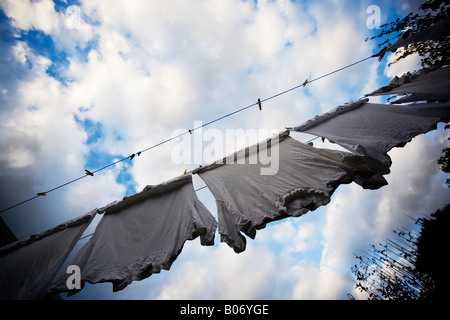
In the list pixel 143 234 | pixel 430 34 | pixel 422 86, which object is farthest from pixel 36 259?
pixel 430 34

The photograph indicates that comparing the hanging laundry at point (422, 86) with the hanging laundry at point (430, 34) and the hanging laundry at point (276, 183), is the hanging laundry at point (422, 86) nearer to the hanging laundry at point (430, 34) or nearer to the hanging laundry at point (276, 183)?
the hanging laundry at point (430, 34)

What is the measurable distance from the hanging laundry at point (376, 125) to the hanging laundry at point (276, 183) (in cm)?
21

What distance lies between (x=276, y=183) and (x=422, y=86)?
2.71m

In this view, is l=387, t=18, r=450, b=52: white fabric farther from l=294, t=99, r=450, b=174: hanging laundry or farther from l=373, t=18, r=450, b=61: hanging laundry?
l=294, t=99, r=450, b=174: hanging laundry

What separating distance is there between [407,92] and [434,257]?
9.53 m

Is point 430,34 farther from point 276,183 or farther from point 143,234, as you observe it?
point 143,234

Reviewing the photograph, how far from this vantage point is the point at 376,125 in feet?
7.30

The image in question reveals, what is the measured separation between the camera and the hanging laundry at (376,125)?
5.72ft

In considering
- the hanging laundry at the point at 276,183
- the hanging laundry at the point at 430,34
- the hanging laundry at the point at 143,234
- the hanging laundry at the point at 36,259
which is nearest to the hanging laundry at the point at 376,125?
the hanging laundry at the point at 276,183

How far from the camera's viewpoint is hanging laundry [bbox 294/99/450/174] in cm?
174

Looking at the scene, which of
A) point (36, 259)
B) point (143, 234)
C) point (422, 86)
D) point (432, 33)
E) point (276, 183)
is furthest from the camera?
point (432, 33)
